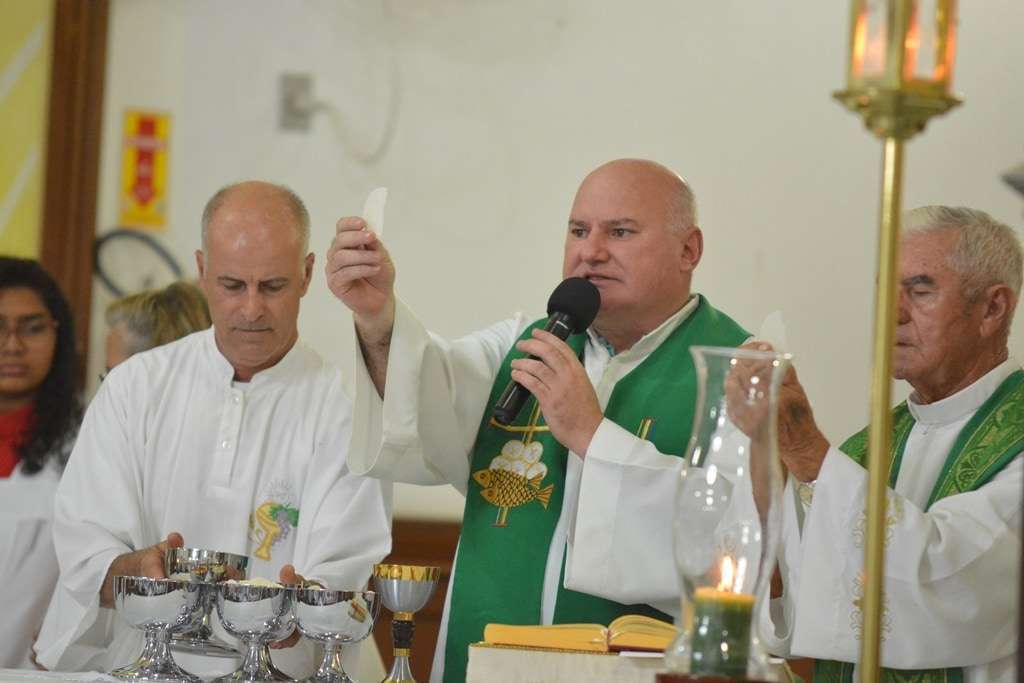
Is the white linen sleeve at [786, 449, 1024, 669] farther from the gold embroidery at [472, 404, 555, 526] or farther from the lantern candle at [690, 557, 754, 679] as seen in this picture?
the lantern candle at [690, 557, 754, 679]

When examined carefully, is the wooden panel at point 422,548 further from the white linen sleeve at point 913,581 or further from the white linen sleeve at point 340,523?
the white linen sleeve at point 913,581

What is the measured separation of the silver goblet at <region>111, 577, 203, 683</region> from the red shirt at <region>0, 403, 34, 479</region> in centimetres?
188

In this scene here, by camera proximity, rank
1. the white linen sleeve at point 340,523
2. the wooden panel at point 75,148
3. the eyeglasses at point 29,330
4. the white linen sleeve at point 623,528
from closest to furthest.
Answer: the white linen sleeve at point 623,528
the white linen sleeve at point 340,523
the eyeglasses at point 29,330
the wooden panel at point 75,148

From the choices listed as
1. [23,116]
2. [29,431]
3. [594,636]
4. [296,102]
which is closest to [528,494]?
[594,636]

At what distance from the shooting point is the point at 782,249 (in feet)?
21.6

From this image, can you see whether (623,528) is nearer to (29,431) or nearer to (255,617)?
(255,617)

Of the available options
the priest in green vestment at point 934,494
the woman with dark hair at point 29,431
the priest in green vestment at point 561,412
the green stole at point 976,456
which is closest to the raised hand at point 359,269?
the priest in green vestment at point 561,412

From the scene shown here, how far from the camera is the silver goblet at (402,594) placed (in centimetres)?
310

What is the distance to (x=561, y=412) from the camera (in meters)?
3.39

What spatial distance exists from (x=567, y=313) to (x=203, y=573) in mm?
976

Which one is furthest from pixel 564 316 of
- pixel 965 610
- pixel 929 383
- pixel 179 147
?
pixel 179 147

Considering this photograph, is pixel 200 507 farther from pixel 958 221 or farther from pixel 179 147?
pixel 179 147

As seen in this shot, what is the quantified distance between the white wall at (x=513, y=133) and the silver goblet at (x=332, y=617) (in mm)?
3483

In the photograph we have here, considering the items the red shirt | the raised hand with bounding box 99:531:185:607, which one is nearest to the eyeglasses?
the red shirt
